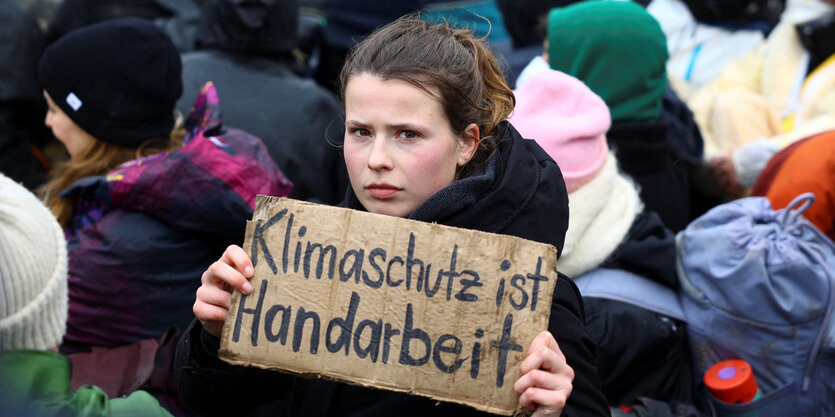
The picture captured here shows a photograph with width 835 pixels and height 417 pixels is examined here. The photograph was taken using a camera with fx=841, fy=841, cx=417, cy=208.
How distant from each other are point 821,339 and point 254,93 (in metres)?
2.74

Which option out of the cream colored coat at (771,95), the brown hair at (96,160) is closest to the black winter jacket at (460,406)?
the brown hair at (96,160)

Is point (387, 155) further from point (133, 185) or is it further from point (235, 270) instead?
point (133, 185)

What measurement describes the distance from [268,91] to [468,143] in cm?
230

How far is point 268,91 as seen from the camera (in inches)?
163

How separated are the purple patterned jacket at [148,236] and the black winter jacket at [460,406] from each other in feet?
2.98

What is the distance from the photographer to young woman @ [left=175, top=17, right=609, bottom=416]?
→ 6.30 ft

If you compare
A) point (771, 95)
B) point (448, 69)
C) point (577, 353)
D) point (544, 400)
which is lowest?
point (771, 95)

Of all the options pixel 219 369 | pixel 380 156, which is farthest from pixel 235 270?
pixel 380 156

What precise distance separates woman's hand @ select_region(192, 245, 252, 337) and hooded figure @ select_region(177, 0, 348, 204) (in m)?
2.21

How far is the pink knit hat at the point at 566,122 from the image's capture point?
275cm

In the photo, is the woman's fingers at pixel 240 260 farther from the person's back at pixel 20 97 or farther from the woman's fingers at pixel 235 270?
the person's back at pixel 20 97

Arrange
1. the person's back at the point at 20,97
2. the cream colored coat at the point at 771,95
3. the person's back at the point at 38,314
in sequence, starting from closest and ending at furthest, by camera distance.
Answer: the person's back at the point at 38,314, the person's back at the point at 20,97, the cream colored coat at the point at 771,95

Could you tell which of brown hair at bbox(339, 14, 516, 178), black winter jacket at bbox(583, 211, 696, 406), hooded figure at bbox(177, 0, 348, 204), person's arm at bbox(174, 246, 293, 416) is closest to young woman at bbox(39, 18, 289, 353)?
hooded figure at bbox(177, 0, 348, 204)

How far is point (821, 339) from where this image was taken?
2576mm
